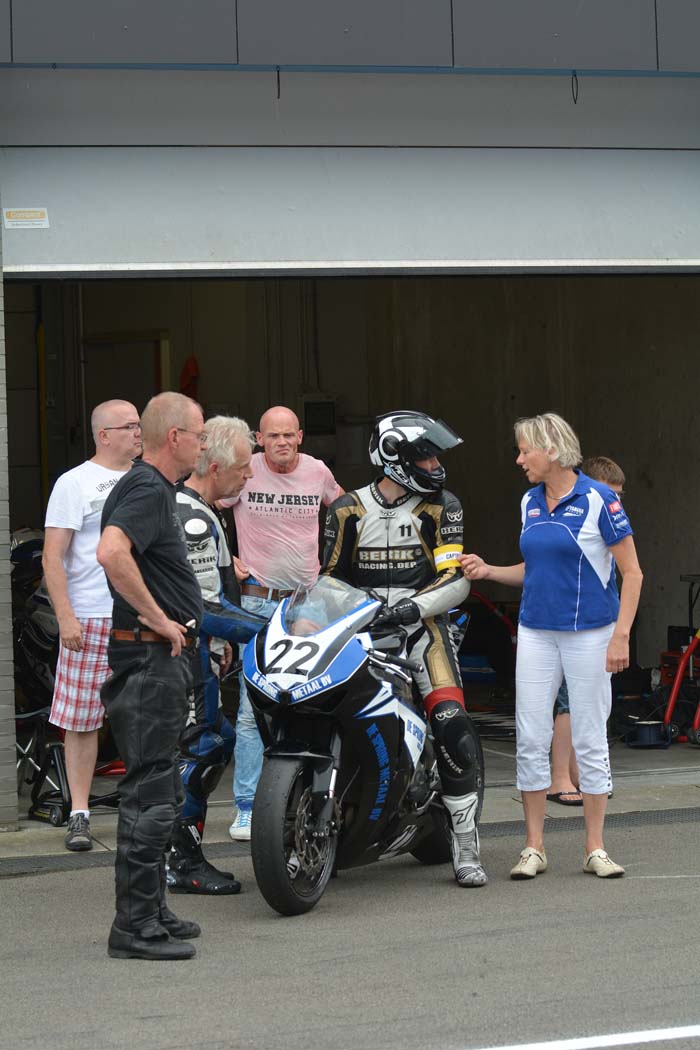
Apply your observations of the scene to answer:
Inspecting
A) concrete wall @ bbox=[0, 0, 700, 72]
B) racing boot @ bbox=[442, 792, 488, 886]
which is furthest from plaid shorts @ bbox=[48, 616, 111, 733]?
concrete wall @ bbox=[0, 0, 700, 72]

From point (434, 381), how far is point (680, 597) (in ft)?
15.2

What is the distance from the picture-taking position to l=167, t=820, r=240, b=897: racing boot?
649 cm

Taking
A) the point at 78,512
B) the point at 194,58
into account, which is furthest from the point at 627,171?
the point at 78,512

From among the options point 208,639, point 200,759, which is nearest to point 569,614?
point 208,639

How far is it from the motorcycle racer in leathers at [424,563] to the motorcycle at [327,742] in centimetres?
17

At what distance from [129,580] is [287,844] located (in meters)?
1.17

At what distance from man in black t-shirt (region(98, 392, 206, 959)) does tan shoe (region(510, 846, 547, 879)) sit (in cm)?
171

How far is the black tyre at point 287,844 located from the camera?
567cm

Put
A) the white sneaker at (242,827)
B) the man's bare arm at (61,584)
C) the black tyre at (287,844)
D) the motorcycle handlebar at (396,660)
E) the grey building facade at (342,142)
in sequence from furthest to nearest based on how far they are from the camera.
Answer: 1. the grey building facade at (342,142)
2. the white sneaker at (242,827)
3. the man's bare arm at (61,584)
4. the motorcycle handlebar at (396,660)
5. the black tyre at (287,844)

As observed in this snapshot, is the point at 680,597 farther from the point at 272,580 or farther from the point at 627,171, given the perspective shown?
the point at 272,580

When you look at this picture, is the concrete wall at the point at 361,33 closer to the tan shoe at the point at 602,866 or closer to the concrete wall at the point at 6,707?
the concrete wall at the point at 6,707

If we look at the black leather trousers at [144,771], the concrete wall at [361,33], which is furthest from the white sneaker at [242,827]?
the concrete wall at [361,33]

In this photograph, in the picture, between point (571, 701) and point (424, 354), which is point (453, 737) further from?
→ point (424, 354)

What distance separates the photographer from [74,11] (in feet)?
27.0
